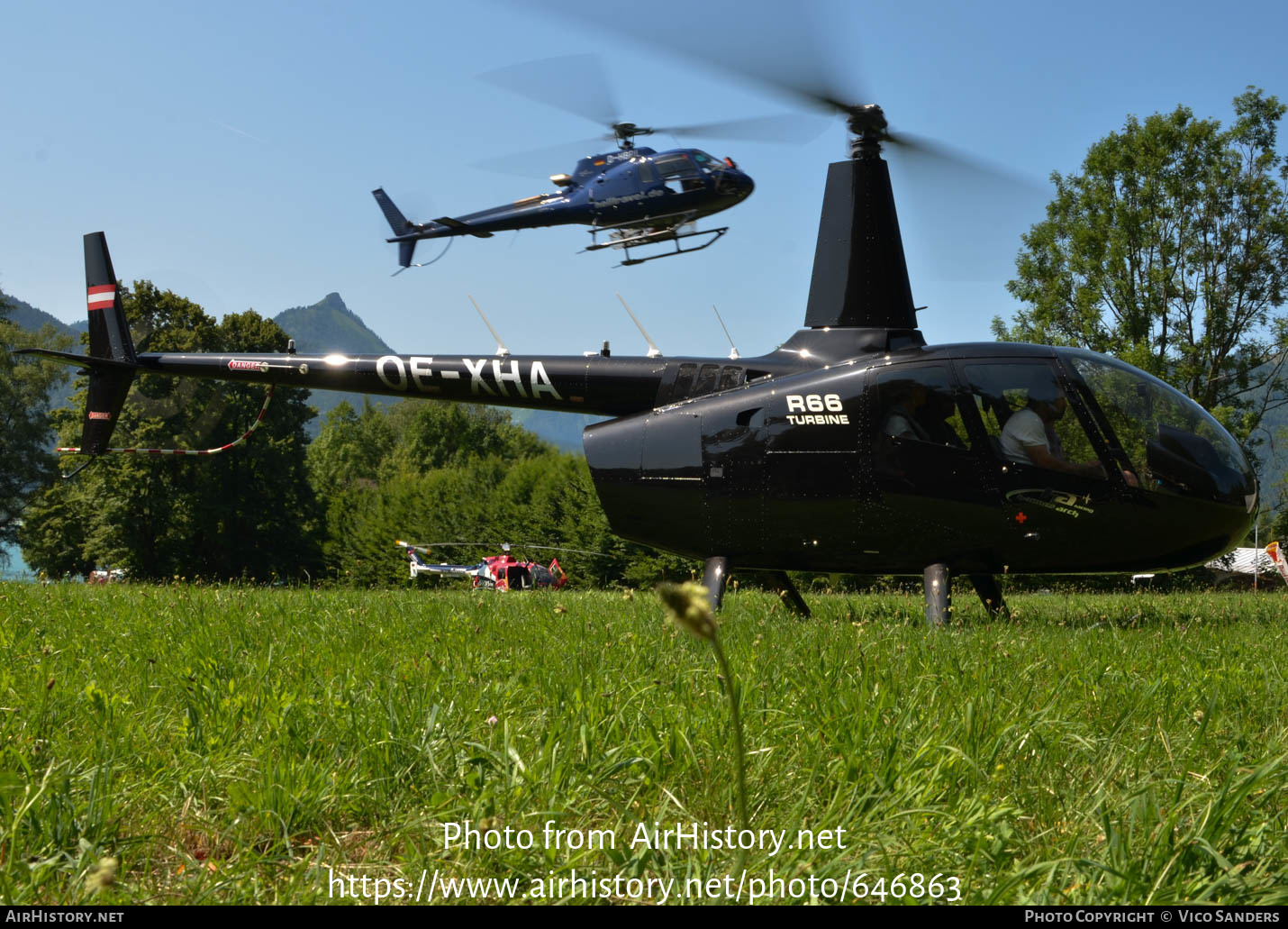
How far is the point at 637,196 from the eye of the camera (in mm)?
19453

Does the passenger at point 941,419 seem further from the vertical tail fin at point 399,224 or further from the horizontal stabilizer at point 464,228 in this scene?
the vertical tail fin at point 399,224

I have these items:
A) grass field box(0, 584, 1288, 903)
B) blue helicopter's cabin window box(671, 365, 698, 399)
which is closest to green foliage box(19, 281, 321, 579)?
blue helicopter's cabin window box(671, 365, 698, 399)

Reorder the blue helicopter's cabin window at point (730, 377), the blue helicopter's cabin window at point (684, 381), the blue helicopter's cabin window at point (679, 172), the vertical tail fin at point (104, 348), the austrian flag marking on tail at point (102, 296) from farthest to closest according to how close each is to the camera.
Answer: the blue helicopter's cabin window at point (679, 172)
the austrian flag marking on tail at point (102, 296)
the vertical tail fin at point (104, 348)
the blue helicopter's cabin window at point (684, 381)
the blue helicopter's cabin window at point (730, 377)

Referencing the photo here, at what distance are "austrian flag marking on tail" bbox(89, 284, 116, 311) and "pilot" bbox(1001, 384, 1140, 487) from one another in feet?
35.0

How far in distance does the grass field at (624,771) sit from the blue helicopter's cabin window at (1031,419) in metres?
2.21

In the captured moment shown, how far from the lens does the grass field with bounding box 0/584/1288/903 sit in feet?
5.73

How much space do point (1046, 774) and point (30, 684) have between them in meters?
3.11

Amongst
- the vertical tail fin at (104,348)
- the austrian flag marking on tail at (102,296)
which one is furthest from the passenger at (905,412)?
the austrian flag marking on tail at (102,296)

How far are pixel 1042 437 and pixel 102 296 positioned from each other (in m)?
11.1

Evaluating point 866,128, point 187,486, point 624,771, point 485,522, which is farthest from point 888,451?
point 187,486

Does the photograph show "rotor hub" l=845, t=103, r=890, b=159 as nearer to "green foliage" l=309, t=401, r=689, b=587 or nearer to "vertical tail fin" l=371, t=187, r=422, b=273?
"green foliage" l=309, t=401, r=689, b=587

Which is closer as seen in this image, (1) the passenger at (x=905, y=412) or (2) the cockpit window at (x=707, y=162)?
(1) the passenger at (x=905, y=412)

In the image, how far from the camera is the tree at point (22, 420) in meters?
46.6

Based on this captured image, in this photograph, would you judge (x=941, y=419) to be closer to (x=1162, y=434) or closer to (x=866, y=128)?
(x=1162, y=434)
